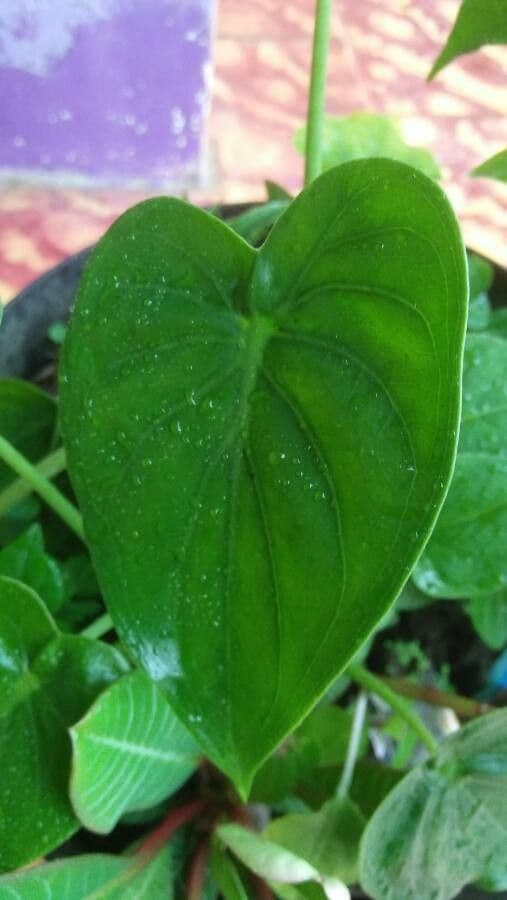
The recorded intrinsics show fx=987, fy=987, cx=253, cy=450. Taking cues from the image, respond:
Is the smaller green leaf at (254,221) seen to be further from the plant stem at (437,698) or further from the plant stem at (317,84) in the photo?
the plant stem at (437,698)

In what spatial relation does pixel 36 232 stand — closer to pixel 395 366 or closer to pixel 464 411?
pixel 464 411

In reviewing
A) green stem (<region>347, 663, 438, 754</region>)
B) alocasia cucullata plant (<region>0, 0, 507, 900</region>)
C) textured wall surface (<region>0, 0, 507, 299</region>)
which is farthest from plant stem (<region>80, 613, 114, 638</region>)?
textured wall surface (<region>0, 0, 507, 299</region>)

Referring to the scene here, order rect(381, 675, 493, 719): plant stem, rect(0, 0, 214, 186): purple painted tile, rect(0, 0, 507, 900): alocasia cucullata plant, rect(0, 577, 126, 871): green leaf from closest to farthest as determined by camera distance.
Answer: rect(0, 0, 507, 900): alocasia cucullata plant
rect(0, 577, 126, 871): green leaf
rect(381, 675, 493, 719): plant stem
rect(0, 0, 214, 186): purple painted tile

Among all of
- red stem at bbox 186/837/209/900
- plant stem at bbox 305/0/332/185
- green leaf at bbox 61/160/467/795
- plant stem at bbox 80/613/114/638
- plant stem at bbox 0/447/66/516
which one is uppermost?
plant stem at bbox 305/0/332/185

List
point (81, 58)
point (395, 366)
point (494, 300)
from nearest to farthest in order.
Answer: point (395, 366)
point (494, 300)
point (81, 58)

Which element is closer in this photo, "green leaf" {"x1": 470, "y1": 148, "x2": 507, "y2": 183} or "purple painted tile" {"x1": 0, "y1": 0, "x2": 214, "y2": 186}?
"green leaf" {"x1": 470, "y1": 148, "x2": 507, "y2": 183}

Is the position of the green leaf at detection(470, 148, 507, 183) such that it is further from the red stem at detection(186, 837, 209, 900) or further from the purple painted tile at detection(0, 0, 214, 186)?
the purple painted tile at detection(0, 0, 214, 186)

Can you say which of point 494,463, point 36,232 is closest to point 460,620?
point 494,463
